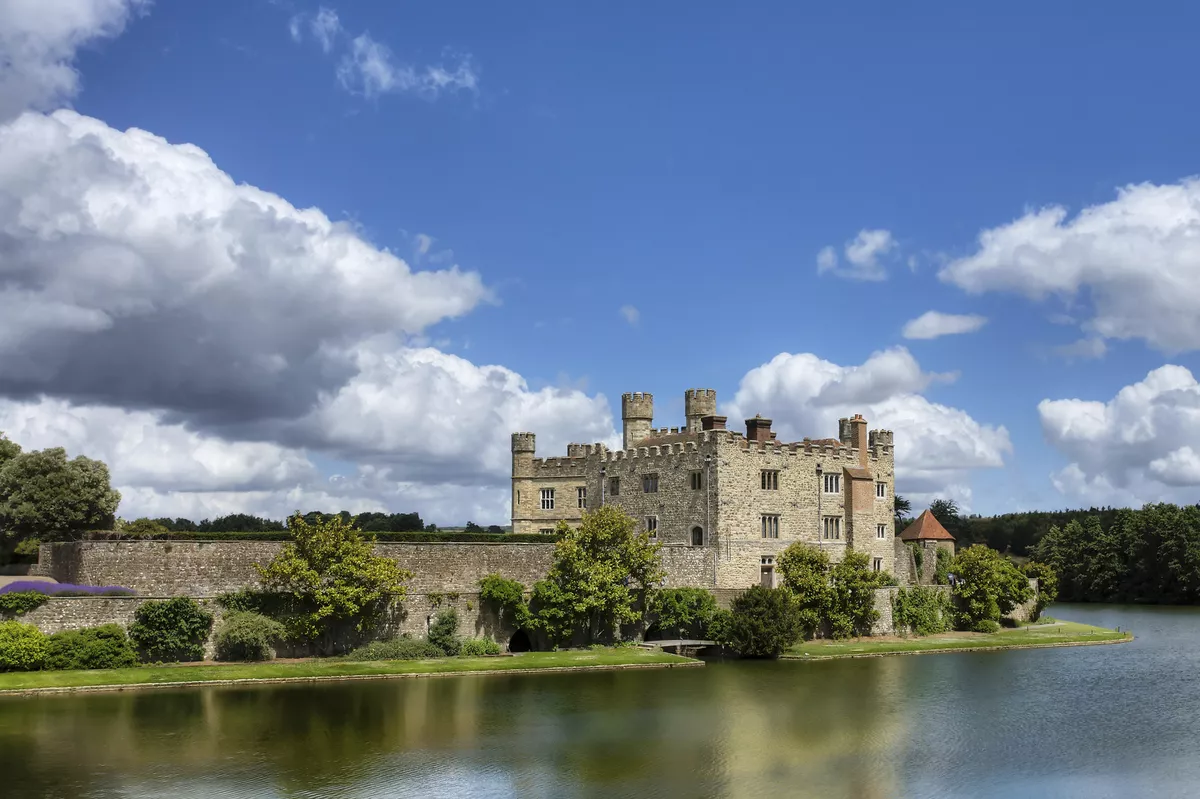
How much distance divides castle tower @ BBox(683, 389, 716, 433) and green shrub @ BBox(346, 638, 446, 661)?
25.9 m

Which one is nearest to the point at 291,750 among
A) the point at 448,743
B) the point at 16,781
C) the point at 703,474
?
the point at 448,743

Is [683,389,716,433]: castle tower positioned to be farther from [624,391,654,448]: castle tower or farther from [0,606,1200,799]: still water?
[0,606,1200,799]: still water

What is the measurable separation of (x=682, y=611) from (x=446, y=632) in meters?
12.4

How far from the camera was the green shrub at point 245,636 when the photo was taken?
4834 centimetres

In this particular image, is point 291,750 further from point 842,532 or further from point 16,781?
point 842,532

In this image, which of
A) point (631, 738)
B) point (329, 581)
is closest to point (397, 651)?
point (329, 581)

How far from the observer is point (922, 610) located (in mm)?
64438

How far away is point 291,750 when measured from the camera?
31.7 meters

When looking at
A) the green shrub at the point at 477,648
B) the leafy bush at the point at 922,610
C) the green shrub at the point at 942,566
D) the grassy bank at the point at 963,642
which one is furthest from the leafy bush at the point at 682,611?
the green shrub at the point at 942,566

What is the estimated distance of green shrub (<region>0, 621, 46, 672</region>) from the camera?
43.8 m

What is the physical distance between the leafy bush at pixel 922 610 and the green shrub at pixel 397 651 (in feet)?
88.3

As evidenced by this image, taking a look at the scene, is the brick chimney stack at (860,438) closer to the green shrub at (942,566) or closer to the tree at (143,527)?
the green shrub at (942,566)

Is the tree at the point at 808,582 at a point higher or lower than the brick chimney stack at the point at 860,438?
lower

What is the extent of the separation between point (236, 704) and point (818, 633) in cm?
3250
